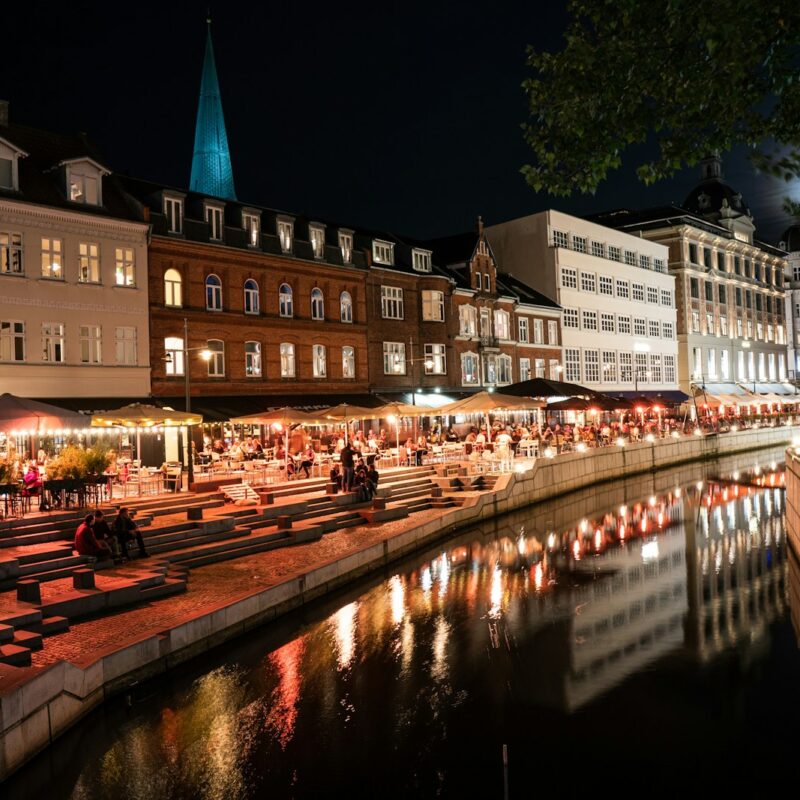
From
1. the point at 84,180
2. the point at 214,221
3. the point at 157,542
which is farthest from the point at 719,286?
the point at 157,542

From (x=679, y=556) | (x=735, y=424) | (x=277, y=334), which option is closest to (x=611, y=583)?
(x=679, y=556)

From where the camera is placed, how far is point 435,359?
152 ft

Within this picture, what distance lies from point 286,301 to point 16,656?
28.4 m

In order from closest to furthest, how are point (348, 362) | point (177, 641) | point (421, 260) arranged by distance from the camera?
point (177, 641), point (348, 362), point (421, 260)

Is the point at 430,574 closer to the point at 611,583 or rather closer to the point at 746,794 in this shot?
the point at 611,583

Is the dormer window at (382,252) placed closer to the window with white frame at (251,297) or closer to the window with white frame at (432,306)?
the window with white frame at (432,306)

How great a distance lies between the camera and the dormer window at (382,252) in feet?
143

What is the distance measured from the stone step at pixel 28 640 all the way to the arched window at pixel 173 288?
2233 centimetres


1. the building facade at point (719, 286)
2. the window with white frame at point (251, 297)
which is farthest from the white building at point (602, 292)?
the window with white frame at point (251, 297)

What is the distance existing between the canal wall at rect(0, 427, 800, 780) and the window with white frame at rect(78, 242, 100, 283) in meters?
15.6

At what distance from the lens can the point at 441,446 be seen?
36156mm

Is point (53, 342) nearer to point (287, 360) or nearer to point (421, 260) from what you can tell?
point (287, 360)

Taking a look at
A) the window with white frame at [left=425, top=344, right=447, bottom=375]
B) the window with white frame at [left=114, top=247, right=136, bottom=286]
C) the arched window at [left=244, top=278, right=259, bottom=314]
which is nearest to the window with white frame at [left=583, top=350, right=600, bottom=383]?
the window with white frame at [left=425, top=344, right=447, bottom=375]

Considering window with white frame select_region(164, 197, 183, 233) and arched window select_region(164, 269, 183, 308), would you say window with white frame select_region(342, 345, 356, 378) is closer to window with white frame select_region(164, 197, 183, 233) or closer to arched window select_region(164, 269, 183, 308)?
arched window select_region(164, 269, 183, 308)
